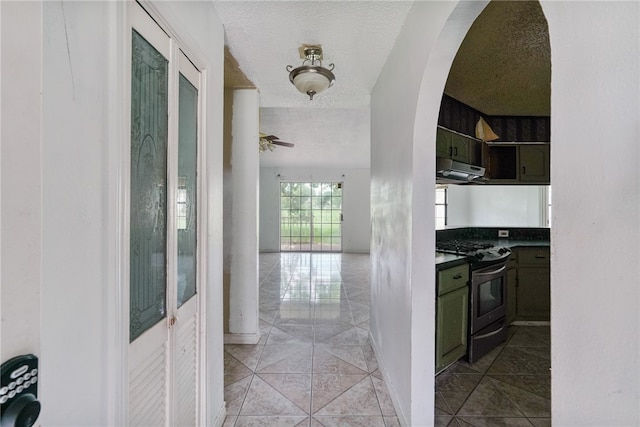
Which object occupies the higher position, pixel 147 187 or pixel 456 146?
pixel 456 146

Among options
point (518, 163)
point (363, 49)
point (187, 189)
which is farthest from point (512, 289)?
point (187, 189)

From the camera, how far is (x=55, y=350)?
0.65 m

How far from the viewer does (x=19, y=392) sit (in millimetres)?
443

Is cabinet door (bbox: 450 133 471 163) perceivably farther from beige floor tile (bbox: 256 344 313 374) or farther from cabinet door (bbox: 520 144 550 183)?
beige floor tile (bbox: 256 344 313 374)

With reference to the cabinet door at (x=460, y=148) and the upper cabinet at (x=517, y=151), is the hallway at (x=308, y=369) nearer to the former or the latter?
the cabinet door at (x=460, y=148)

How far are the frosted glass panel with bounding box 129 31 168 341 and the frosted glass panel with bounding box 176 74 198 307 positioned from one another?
0.14 meters

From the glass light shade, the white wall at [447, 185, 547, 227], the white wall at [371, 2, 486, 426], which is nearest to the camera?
the white wall at [371, 2, 486, 426]

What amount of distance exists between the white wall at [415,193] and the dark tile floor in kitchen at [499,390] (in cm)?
40

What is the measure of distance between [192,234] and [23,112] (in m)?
0.92

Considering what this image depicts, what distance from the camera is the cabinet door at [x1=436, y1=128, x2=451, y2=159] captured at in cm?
244

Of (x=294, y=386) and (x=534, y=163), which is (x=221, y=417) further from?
(x=534, y=163)

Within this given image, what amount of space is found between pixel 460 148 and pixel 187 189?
2.52 meters

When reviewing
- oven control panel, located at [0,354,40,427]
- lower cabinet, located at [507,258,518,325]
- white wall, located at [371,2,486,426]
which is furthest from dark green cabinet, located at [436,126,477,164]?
oven control panel, located at [0,354,40,427]

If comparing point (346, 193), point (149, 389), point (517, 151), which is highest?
point (517, 151)
